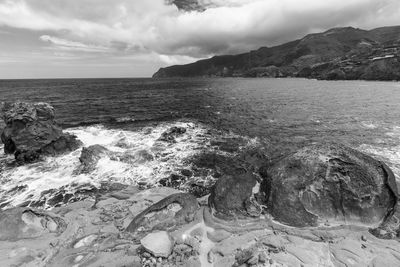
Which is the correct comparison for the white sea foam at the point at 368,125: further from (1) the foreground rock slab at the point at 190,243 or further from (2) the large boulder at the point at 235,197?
(2) the large boulder at the point at 235,197

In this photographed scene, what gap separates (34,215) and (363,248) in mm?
17621

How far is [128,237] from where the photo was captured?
11.5 meters

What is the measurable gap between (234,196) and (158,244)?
532 centimetres

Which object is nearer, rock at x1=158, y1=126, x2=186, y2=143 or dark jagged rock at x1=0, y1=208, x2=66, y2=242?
dark jagged rock at x1=0, y1=208, x2=66, y2=242

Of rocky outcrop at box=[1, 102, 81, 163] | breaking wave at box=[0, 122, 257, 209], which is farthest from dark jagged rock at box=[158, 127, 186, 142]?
rocky outcrop at box=[1, 102, 81, 163]

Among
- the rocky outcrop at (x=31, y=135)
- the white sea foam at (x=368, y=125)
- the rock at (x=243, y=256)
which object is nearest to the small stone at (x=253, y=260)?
the rock at (x=243, y=256)

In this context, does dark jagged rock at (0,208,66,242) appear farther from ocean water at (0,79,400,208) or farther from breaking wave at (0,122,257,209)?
ocean water at (0,79,400,208)

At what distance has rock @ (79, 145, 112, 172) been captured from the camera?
23.2 m

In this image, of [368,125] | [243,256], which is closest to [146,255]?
[243,256]

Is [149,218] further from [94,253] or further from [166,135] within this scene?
[166,135]

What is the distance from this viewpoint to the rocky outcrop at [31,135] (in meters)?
25.9

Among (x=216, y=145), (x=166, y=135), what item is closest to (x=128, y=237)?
(x=216, y=145)

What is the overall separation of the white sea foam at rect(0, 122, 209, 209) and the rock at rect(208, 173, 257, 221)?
893 cm

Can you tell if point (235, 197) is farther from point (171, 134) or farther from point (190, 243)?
point (171, 134)
